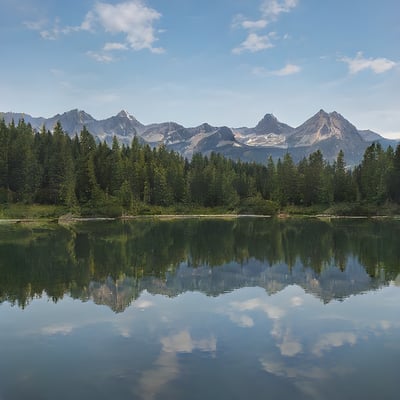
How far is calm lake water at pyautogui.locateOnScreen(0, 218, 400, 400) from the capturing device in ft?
47.7

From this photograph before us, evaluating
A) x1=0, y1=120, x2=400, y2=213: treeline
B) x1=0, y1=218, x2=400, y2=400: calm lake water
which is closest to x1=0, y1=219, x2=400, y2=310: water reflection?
x1=0, y1=218, x2=400, y2=400: calm lake water

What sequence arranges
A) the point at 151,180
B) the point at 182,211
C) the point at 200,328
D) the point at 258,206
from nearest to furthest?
the point at 200,328, the point at 258,206, the point at 182,211, the point at 151,180

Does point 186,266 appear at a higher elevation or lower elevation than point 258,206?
higher

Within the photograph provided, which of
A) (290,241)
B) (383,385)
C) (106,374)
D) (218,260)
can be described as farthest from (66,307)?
(290,241)

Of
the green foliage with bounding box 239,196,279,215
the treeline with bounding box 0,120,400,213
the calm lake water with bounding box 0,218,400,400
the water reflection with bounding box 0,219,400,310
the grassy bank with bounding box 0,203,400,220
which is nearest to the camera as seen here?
the calm lake water with bounding box 0,218,400,400

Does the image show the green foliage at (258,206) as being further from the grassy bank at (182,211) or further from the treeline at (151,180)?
the treeline at (151,180)

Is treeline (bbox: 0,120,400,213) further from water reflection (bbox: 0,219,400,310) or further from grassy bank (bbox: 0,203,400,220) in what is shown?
water reflection (bbox: 0,219,400,310)

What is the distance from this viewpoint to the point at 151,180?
149250 millimetres

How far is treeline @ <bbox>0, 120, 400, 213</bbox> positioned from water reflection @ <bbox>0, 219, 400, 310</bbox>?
66.0 metres

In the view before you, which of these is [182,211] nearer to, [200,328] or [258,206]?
[258,206]

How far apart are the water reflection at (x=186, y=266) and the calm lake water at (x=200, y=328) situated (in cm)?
17

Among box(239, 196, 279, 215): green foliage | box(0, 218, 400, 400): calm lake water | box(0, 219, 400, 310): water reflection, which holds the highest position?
box(0, 218, 400, 400): calm lake water

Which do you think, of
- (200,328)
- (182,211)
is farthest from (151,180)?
(200,328)

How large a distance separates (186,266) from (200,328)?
62.9ft
